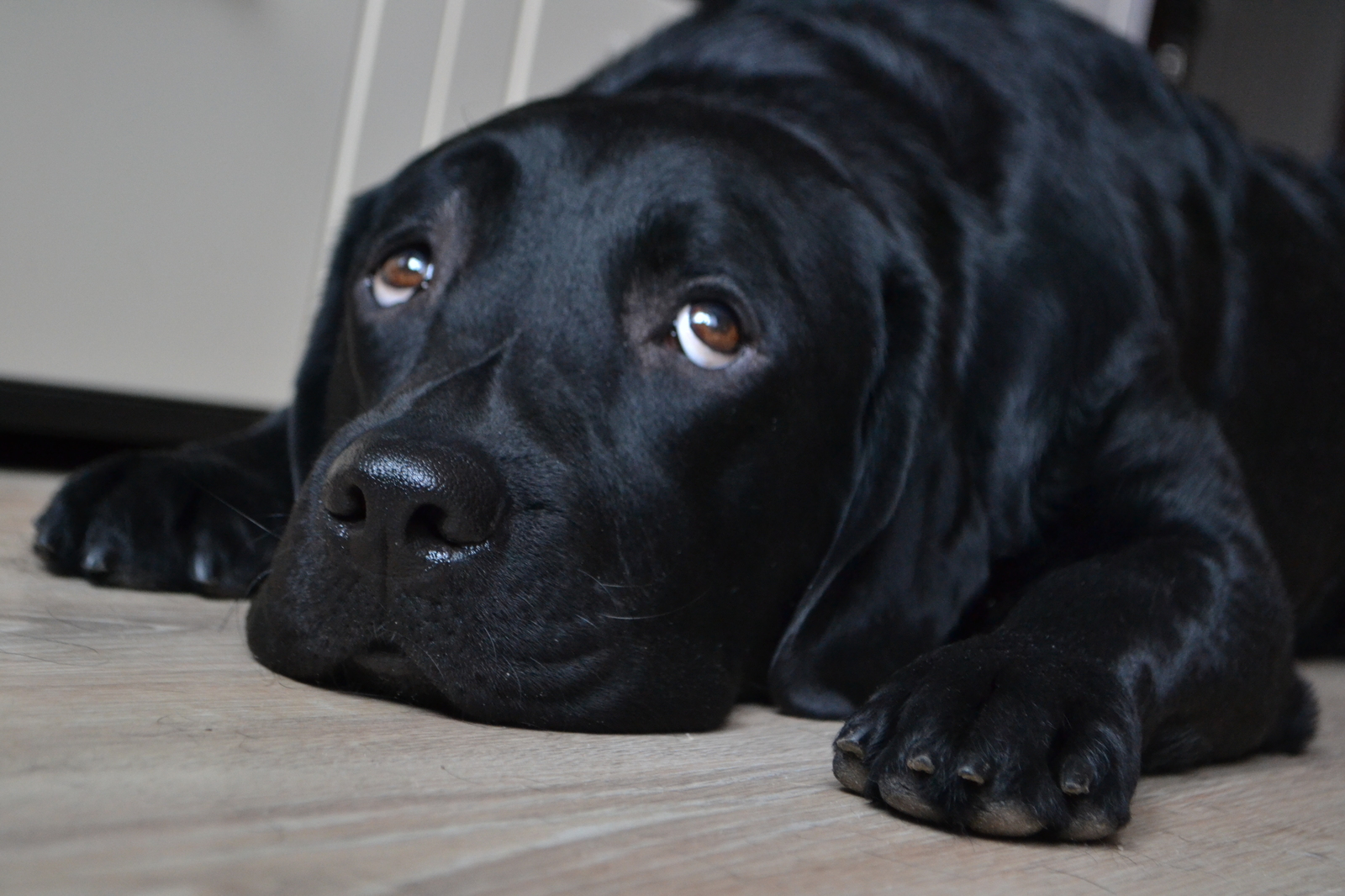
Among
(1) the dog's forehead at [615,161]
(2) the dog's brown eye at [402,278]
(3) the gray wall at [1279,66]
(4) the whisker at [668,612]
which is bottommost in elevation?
(4) the whisker at [668,612]

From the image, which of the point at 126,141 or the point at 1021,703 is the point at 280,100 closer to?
the point at 126,141

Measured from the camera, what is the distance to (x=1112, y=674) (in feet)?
4.43

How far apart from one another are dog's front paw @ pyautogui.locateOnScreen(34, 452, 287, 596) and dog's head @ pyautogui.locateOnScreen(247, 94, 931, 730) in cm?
19

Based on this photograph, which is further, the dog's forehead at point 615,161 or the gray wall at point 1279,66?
the gray wall at point 1279,66

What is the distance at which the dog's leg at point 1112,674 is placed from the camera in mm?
1170

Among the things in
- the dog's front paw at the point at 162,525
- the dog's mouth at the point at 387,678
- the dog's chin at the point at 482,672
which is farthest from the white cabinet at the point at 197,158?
the dog's mouth at the point at 387,678

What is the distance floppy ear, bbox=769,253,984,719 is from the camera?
1666 mm

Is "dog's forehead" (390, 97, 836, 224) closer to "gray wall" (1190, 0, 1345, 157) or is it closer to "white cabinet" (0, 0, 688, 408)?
"white cabinet" (0, 0, 688, 408)

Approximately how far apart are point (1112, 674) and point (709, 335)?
0.58 meters

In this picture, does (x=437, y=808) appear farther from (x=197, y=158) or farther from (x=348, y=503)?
(x=197, y=158)

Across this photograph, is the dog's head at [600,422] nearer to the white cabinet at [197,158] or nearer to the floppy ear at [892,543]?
the floppy ear at [892,543]

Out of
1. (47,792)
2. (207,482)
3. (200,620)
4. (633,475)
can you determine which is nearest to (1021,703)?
(633,475)

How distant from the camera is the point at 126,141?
2.86 m

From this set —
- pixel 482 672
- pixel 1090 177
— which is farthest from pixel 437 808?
pixel 1090 177
